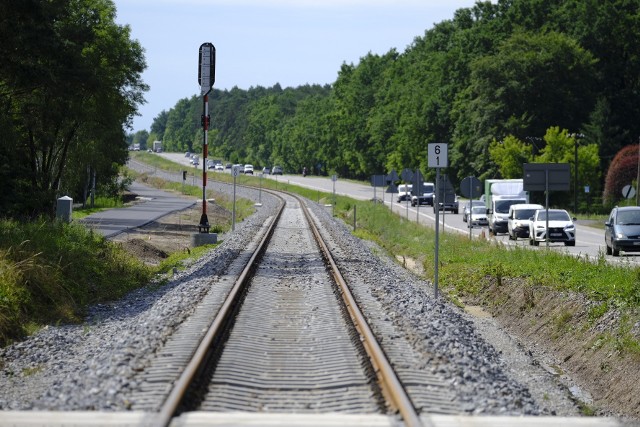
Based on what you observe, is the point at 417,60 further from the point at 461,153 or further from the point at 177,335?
the point at 177,335

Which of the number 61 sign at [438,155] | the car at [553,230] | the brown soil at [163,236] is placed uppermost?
the number 61 sign at [438,155]

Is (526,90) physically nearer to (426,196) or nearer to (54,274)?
(426,196)

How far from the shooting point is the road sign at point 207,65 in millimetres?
38188

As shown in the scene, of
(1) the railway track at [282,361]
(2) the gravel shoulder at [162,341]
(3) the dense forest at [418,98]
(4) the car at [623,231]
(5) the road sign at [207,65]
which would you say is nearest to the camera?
(1) the railway track at [282,361]

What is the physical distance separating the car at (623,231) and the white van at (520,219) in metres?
→ 9.76

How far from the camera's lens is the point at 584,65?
326 feet

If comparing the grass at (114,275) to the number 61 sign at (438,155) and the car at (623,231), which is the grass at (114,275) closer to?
the number 61 sign at (438,155)

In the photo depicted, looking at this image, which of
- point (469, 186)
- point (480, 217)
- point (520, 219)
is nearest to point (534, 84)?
point (480, 217)

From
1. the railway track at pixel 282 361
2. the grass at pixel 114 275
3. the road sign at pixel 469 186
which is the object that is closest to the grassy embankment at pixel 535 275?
the grass at pixel 114 275

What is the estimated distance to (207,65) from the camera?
125ft

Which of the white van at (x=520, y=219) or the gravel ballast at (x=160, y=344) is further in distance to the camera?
the white van at (x=520, y=219)

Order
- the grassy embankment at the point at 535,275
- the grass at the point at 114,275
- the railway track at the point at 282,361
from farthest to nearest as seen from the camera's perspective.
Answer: the grass at the point at 114,275 → the grassy embankment at the point at 535,275 → the railway track at the point at 282,361

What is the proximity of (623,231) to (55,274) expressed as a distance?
22462 mm

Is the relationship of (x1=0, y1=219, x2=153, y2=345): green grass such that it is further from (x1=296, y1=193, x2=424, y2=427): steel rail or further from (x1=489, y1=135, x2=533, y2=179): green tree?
(x1=489, y1=135, x2=533, y2=179): green tree
